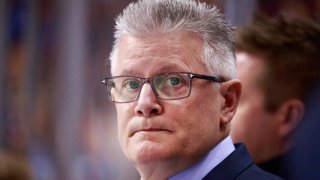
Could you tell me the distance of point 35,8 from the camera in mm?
3824

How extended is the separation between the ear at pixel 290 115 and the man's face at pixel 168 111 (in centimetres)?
49

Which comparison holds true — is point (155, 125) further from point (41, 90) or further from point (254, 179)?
point (41, 90)

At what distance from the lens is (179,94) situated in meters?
1.53

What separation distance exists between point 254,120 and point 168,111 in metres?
0.59

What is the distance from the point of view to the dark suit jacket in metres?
1.52

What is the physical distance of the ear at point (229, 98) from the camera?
1.58 meters

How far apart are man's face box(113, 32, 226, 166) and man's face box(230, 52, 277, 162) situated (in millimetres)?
459

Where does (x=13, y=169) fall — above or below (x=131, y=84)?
below

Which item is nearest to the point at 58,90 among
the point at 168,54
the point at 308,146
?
the point at 308,146

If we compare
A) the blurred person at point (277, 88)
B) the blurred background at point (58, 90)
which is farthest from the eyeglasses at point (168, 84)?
the blurred background at point (58, 90)

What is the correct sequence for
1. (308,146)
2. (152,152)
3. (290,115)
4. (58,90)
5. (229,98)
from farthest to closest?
(58,90)
(290,115)
(308,146)
(229,98)
(152,152)

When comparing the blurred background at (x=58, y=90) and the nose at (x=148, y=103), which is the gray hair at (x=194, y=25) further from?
the blurred background at (x=58, y=90)

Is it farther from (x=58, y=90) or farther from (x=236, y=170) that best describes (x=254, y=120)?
(x=58, y=90)

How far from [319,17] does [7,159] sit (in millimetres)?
1047
